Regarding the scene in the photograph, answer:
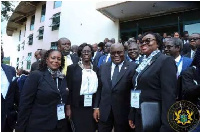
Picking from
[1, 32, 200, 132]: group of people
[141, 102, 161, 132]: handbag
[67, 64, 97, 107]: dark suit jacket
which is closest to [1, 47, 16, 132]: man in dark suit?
[1, 32, 200, 132]: group of people

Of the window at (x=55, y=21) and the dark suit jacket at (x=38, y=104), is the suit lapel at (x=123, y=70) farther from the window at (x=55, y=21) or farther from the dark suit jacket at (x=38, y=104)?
the window at (x=55, y=21)

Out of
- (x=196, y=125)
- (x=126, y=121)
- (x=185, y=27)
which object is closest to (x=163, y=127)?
(x=196, y=125)

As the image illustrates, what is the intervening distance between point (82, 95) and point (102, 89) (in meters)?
0.42

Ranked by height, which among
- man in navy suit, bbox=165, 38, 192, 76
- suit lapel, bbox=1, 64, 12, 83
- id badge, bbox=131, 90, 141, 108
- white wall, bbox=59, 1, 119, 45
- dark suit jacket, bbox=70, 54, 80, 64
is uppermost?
white wall, bbox=59, 1, 119, 45

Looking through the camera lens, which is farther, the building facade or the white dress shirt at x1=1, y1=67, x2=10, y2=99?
the building facade

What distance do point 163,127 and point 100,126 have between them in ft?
4.73

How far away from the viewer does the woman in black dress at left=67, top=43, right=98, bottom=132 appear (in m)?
3.88

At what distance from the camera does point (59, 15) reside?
1750 cm

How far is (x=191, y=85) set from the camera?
250 cm

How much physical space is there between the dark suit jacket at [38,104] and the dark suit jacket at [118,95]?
30.2 inches

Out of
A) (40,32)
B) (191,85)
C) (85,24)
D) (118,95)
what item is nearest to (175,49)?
(118,95)

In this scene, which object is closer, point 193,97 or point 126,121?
point 193,97

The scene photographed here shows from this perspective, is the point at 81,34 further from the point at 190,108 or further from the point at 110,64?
the point at 190,108

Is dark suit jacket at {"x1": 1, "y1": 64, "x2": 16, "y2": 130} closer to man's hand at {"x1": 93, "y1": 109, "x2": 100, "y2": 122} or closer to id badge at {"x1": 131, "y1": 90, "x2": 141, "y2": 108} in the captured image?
man's hand at {"x1": 93, "y1": 109, "x2": 100, "y2": 122}
